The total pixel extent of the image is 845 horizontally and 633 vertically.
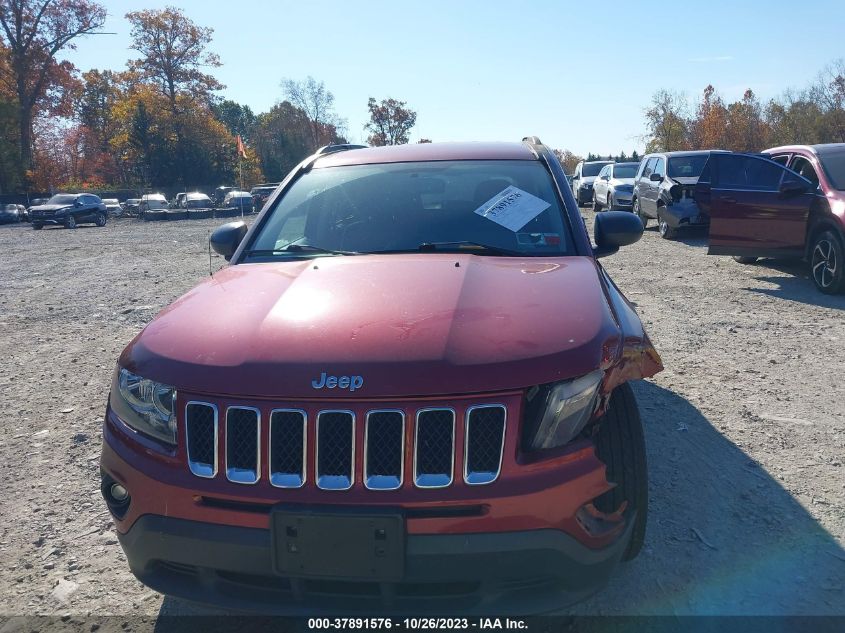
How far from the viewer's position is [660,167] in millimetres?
14539

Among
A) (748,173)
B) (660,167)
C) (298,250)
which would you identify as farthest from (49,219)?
(298,250)

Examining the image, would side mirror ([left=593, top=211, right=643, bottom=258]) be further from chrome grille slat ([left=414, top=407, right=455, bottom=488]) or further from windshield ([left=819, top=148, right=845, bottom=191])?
windshield ([left=819, top=148, right=845, bottom=191])

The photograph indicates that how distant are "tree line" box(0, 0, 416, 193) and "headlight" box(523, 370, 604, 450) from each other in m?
49.8

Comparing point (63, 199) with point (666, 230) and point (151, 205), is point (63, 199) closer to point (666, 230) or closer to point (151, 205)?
point (151, 205)

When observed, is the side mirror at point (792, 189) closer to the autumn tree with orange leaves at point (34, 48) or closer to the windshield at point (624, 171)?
the windshield at point (624, 171)

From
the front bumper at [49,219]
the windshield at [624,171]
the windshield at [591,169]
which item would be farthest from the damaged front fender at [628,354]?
the front bumper at [49,219]

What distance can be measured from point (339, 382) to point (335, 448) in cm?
19

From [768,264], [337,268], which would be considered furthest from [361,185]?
[768,264]

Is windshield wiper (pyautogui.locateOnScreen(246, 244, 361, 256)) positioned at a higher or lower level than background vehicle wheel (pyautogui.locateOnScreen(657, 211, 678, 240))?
higher

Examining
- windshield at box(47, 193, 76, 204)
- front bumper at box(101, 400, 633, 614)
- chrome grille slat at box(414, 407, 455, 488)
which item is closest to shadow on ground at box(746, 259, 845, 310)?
front bumper at box(101, 400, 633, 614)

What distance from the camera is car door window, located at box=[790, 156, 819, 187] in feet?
27.7

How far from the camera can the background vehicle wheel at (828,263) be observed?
25.2ft

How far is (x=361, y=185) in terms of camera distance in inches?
148

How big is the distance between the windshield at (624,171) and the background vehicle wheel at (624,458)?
1903cm
